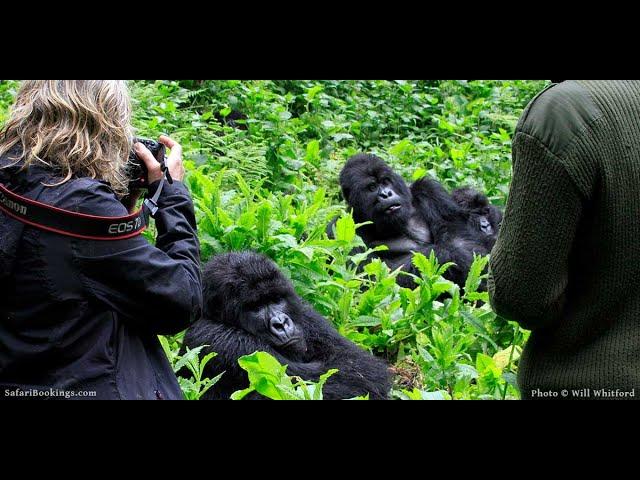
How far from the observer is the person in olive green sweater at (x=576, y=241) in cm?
193

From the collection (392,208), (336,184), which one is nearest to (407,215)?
(392,208)

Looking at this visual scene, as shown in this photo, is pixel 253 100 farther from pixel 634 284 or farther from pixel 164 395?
pixel 634 284

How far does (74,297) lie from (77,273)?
2.6 inches

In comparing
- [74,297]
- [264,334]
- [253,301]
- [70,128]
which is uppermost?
[70,128]

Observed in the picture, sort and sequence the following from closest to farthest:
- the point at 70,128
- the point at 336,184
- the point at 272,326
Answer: the point at 70,128
the point at 272,326
the point at 336,184

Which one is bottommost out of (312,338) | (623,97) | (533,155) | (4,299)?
(312,338)


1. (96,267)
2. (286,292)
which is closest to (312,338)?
(286,292)

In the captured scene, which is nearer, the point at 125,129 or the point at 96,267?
the point at 96,267

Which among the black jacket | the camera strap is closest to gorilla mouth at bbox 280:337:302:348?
the black jacket

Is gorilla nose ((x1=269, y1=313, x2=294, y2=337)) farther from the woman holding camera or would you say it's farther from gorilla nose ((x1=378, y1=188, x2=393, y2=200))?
gorilla nose ((x1=378, y1=188, x2=393, y2=200))

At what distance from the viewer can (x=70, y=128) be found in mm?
2475

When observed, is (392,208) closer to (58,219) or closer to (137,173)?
(137,173)

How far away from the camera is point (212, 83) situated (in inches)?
327
